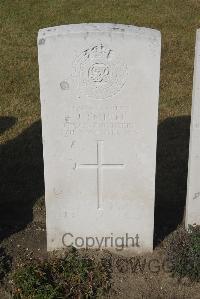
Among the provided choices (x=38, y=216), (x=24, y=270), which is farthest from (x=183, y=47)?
(x=24, y=270)

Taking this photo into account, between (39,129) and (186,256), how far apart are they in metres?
3.33

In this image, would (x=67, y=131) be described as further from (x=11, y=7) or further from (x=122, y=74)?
(x=11, y=7)

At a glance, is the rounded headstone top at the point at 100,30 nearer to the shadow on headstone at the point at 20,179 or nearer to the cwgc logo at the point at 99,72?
the cwgc logo at the point at 99,72

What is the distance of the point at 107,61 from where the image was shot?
4617mm

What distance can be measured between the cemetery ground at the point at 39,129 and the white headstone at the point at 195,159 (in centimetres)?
40

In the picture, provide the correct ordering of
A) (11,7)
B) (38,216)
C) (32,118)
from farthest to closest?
(11,7), (32,118), (38,216)

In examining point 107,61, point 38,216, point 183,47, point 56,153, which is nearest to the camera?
point 107,61

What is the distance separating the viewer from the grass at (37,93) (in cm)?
626

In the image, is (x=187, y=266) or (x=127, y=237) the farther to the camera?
(x=127, y=237)

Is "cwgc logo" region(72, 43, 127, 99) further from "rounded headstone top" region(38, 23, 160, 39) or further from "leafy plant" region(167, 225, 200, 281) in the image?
"leafy plant" region(167, 225, 200, 281)

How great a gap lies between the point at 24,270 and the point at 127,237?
Answer: 101 centimetres

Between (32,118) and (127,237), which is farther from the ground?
(32,118)

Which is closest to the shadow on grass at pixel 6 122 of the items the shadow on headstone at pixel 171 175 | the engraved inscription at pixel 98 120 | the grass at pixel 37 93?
the grass at pixel 37 93

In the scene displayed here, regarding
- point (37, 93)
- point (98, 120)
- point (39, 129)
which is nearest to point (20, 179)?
point (39, 129)
